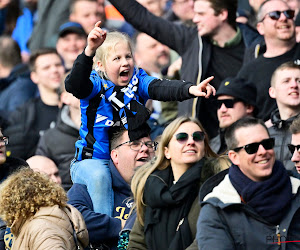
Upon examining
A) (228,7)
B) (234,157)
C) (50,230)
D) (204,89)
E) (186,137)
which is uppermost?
(228,7)

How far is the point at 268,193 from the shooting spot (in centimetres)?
745

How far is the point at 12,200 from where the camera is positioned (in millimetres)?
7887

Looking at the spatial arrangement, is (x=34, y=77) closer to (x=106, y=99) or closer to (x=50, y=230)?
(x=106, y=99)

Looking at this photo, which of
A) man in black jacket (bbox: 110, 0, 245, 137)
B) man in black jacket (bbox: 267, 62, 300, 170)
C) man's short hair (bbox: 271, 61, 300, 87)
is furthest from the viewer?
man in black jacket (bbox: 110, 0, 245, 137)

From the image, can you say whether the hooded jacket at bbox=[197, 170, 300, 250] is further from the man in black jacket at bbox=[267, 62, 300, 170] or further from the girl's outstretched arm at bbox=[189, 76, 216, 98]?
the man in black jacket at bbox=[267, 62, 300, 170]

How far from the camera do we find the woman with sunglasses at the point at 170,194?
789cm

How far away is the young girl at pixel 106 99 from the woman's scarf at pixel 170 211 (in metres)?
0.68

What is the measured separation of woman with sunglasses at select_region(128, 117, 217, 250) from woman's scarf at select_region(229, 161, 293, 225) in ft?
1.70

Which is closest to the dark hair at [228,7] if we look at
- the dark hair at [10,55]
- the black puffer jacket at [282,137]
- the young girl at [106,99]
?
the black puffer jacket at [282,137]

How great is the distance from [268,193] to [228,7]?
4.18 m

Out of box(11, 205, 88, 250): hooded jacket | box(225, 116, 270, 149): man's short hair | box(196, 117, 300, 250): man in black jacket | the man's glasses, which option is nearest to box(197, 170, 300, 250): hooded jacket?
box(196, 117, 300, 250): man in black jacket

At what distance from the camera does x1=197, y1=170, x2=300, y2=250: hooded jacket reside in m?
7.30

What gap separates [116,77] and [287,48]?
2.83 m

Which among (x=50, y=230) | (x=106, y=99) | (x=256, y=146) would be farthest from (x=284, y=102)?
(x=50, y=230)
